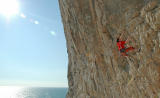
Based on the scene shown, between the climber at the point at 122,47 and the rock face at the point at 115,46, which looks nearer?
the rock face at the point at 115,46

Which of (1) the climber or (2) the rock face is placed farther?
(1) the climber

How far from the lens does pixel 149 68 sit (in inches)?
287

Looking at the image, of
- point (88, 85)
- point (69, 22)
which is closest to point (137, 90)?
point (88, 85)

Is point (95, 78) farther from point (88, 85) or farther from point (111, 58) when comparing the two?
point (111, 58)

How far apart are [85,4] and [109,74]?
713 centimetres

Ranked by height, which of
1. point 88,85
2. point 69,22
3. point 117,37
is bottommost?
point 88,85

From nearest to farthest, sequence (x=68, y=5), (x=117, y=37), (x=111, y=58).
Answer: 1. (x=117, y=37)
2. (x=111, y=58)
3. (x=68, y=5)

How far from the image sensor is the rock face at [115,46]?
7.16m

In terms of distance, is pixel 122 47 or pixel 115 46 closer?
pixel 122 47

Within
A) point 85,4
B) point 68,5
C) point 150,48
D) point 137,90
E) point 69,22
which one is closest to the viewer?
point 150,48

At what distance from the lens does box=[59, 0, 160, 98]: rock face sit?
716cm

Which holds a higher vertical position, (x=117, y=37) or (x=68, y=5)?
(x=68, y=5)

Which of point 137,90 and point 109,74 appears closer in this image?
point 137,90

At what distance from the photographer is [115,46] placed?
415 inches
